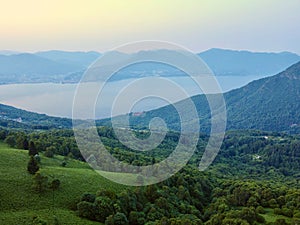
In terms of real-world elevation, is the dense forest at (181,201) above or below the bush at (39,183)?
below

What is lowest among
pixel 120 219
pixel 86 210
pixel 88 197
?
pixel 120 219

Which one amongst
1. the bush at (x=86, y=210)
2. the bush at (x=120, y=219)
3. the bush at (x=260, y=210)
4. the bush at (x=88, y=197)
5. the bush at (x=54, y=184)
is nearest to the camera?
the bush at (x=120, y=219)

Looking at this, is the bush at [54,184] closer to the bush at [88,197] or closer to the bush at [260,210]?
the bush at [88,197]

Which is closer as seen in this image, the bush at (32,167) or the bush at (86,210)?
the bush at (86,210)

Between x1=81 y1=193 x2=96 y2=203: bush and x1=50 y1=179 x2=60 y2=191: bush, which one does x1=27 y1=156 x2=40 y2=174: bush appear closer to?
x1=50 y1=179 x2=60 y2=191: bush

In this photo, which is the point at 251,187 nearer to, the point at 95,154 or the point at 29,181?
the point at 95,154

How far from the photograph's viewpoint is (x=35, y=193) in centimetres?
2670

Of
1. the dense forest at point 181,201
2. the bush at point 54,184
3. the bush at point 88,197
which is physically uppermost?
the bush at point 54,184

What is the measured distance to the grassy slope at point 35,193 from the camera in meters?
23.9

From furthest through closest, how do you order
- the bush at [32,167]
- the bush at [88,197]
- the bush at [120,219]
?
the bush at [32,167] < the bush at [88,197] < the bush at [120,219]

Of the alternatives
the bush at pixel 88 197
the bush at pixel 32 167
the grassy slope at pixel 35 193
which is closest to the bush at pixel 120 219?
the grassy slope at pixel 35 193

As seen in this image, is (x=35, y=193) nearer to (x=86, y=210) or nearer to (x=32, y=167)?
(x=32, y=167)

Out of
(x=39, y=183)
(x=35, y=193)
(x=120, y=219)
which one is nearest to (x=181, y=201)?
(x=120, y=219)

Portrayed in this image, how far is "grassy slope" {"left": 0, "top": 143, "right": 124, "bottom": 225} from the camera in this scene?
23.9 m
